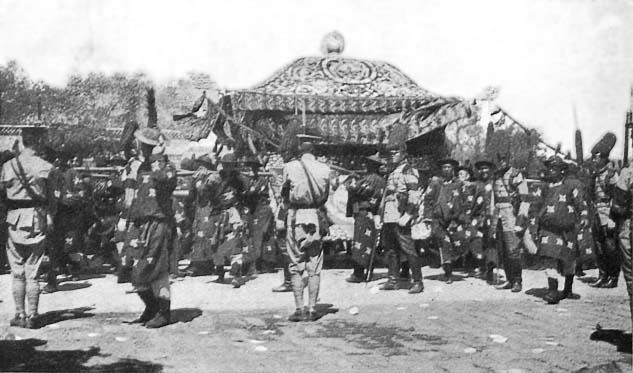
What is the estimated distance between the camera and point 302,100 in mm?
6836

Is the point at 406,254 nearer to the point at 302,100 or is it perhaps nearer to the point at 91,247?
the point at 302,100

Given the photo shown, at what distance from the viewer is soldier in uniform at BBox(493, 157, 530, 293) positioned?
6.17m

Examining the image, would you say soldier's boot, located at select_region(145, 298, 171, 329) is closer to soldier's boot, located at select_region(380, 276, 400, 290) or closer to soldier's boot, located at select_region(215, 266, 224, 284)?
soldier's boot, located at select_region(215, 266, 224, 284)

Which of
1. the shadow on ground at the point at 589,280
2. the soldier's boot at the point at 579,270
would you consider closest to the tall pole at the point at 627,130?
the soldier's boot at the point at 579,270

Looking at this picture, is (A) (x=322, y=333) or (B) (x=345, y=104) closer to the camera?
(A) (x=322, y=333)

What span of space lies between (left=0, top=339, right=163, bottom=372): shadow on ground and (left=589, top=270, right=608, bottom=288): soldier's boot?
356 centimetres

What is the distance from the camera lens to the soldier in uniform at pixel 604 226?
5.74 metres

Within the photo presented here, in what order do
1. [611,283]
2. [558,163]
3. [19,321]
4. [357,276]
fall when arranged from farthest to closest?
[357,276] < [611,283] < [558,163] < [19,321]

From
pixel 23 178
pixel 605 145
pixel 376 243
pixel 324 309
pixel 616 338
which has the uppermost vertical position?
pixel 605 145

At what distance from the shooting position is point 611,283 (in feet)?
18.8

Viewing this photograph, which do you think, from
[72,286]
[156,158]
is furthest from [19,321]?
[156,158]

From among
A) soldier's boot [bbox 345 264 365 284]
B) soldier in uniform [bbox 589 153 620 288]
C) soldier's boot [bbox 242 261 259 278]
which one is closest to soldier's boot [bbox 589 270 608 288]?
soldier in uniform [bbox 589 153 620 288]

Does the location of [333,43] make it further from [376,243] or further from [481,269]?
[481,269]

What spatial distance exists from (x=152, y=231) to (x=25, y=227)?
0.85 metres
